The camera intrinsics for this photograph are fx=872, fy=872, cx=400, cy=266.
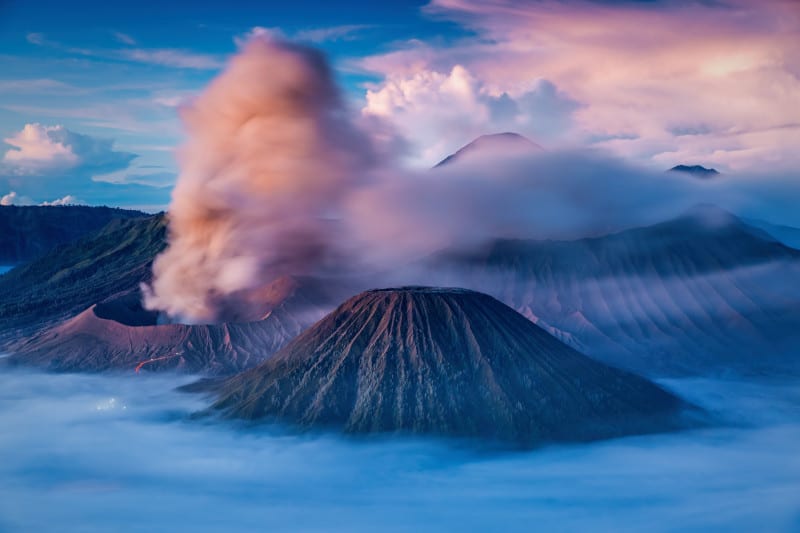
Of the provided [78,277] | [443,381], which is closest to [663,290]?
[443,381]

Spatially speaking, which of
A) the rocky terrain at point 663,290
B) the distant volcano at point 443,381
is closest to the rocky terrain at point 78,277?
the rocky terrain at point 663,290

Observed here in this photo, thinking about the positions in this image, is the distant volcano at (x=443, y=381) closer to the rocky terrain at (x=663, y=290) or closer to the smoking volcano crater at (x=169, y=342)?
the smoking volcano crater at (x=169, y=342)

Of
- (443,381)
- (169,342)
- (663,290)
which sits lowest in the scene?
(443,381)

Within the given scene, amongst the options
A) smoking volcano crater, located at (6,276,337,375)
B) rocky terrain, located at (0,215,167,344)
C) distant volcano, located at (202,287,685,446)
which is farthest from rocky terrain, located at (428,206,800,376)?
rocky terrain, located at (0,215,167,344)

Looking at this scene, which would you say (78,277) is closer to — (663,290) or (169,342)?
(169,342)

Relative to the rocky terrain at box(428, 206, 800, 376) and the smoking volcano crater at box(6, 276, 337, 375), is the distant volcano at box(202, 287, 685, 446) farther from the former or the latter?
the rocky terrain at box(428, 206, 800, 376)

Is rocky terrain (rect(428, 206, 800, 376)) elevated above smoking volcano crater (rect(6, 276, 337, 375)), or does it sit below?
above

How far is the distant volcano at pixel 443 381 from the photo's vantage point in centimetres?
5838

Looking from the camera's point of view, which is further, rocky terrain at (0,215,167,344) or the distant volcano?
rocky terrain at (0,215,167,344)

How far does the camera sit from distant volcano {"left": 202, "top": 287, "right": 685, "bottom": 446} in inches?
2298

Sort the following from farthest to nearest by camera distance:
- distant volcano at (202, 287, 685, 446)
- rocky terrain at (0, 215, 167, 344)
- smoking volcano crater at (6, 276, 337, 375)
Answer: rocky terrain at (0, 215, 167, 344)
smoking volcano crater at (6, 276, 337, 375)
distant volcano at (202, 287, 685, 446)

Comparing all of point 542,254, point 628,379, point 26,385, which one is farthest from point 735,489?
point 26,385

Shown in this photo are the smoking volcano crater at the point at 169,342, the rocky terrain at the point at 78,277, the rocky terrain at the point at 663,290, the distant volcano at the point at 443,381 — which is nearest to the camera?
the distant volcano at the point at 443,381

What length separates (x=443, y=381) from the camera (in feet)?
197
